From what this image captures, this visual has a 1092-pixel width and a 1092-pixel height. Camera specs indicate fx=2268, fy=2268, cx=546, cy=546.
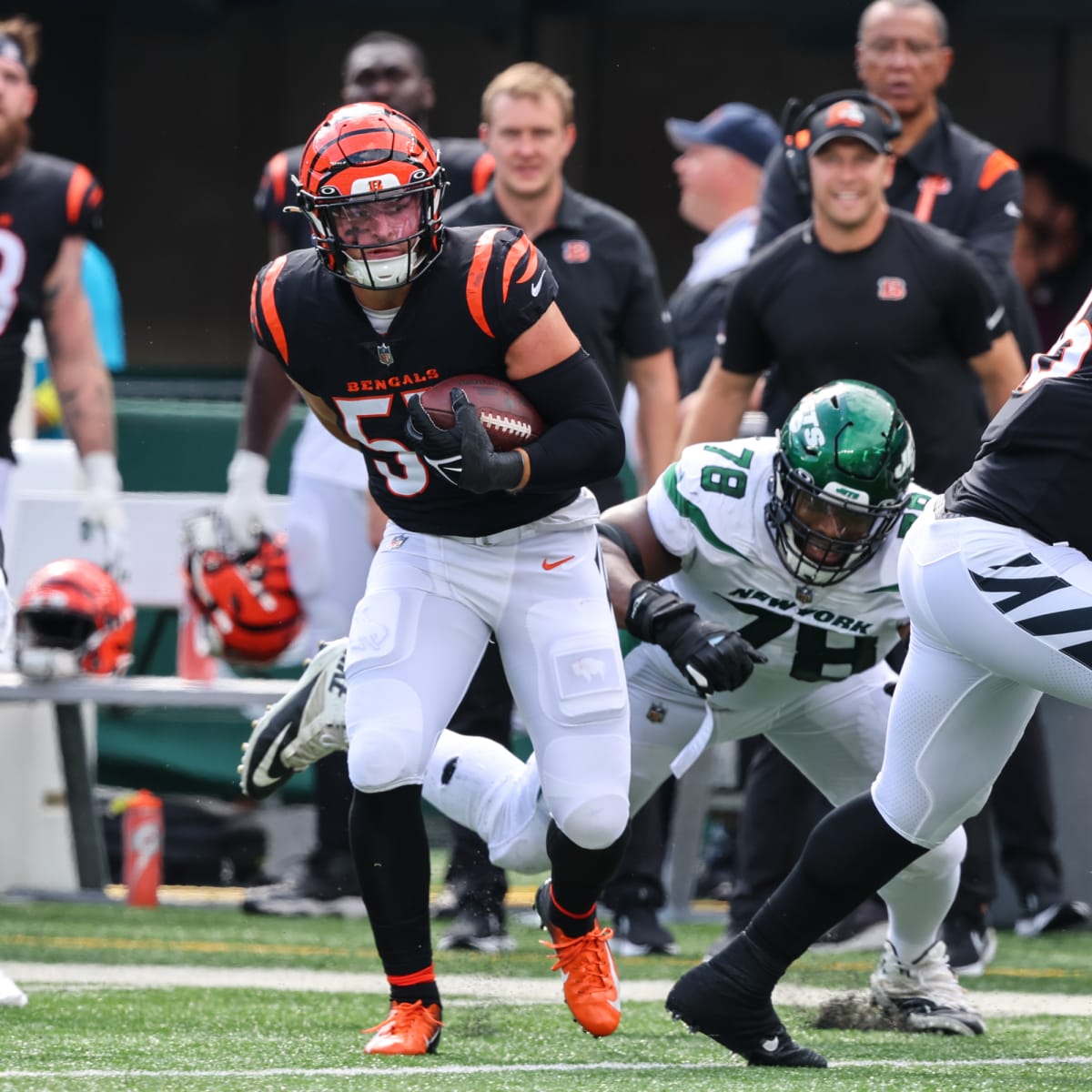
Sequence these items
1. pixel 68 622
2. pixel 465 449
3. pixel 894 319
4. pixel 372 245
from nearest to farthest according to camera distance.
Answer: pixel 465 449 < pixel 372 245 < pixel 894 319 < pixel 68 622

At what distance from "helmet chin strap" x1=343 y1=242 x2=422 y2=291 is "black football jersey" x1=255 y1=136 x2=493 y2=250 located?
2215 millimetres

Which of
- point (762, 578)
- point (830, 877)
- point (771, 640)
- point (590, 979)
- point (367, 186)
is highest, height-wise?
point (367, 186)

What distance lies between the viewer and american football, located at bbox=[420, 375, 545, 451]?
4.04m

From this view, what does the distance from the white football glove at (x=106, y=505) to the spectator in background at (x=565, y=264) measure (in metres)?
1.18

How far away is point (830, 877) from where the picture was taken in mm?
3768

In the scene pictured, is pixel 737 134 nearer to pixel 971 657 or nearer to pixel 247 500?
pixel 247 500

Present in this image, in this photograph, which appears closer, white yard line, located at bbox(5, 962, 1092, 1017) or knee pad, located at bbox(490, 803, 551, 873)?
knee pad, located at bbox(490, 803, 551, 873)

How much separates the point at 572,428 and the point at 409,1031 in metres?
1.10

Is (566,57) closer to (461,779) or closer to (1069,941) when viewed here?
(1069,941)

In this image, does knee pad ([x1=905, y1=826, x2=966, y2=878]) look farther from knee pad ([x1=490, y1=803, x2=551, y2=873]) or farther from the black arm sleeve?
the black arm sleeve

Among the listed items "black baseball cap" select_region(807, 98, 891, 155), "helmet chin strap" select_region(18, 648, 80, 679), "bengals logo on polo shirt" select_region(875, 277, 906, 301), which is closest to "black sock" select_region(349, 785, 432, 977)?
"bengals logo on polo shirt" select_region(875, 277, 906, 301)

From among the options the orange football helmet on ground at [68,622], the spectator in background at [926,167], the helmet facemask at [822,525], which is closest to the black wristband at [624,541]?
the helmet facemask at [822,525]

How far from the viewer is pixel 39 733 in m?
7.18

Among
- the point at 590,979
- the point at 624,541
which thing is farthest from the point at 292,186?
the point at 590,979
